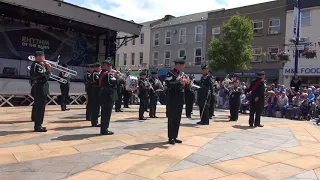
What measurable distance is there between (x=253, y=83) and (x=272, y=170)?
544 centimetres

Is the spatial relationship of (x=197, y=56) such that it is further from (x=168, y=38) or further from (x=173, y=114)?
(x=173, y=114)

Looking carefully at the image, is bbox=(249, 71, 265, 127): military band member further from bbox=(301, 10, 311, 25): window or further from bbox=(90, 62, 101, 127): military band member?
bbox=(301, 10, 311, 25): window

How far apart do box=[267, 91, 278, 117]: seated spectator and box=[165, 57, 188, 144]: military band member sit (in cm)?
1044

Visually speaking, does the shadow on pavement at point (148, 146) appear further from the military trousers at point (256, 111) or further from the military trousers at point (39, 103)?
the military trousers at point (256, 111)

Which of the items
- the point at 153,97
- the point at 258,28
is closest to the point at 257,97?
the point at 153,97

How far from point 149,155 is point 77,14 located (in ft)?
40.3

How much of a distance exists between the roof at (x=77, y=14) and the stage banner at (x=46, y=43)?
3.32m

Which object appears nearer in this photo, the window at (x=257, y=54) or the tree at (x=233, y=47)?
the tree at (x=233, y=47)

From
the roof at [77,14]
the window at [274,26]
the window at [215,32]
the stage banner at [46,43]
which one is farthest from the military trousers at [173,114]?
the window at [215,32]

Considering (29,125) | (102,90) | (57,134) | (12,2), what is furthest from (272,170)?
(12,2)

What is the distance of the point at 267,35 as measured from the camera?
30578mm

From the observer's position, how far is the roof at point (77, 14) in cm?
1448

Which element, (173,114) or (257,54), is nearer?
(173,114)

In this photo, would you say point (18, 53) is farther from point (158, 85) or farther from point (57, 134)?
point (57, 134)
